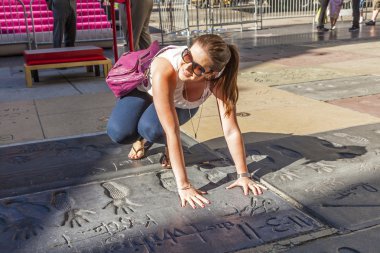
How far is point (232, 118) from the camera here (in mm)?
3170

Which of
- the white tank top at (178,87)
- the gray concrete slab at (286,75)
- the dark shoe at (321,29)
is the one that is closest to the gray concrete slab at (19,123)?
the white tank top at (178,87)

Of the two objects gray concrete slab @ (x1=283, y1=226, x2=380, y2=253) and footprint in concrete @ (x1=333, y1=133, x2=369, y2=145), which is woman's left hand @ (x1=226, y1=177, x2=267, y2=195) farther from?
footprint in concrete @ (x1=333, y1=133, x2=369, y2=145)

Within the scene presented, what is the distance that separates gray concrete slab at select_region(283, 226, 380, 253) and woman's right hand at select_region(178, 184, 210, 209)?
691 millimetres

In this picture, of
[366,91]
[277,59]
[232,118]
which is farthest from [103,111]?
[277,59]

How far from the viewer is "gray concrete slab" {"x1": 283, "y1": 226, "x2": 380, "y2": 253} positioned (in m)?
2.40

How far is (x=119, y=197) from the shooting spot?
3127 mm

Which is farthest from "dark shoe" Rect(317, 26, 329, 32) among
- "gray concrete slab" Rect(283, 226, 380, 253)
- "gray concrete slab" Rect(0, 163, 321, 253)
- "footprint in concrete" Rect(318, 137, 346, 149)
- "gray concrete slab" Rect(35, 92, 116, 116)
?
"gray concrete slab" Rect(283, 226, 380, 253)

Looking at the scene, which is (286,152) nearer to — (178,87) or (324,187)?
(324,187)

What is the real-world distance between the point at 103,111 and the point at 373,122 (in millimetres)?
2724

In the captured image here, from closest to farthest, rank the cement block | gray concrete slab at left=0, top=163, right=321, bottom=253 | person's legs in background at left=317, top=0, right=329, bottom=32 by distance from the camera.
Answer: gray concrete slab at left=0, top=163, right=321, bottom=253, the cement block, person's legs in background at left=317, top=0, right=329, bottom=32

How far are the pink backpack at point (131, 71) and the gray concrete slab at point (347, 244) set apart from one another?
5.13ft

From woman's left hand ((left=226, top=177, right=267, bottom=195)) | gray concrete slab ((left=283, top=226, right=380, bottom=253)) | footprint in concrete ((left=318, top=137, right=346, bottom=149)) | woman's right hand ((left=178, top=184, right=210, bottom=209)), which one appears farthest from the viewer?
footprint in concrete ((left=318, top=137, right=346, bottom=149))

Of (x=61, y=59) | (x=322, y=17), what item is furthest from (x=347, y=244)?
(x=322, y=17)

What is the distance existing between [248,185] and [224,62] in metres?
0.82
